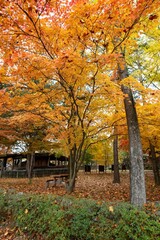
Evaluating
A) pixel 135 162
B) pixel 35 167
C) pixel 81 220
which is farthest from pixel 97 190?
pixel 35 167

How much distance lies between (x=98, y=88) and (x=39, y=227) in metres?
3.65

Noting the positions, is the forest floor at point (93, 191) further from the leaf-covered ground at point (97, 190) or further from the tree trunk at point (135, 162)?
the tree trunk at point (135, 162)

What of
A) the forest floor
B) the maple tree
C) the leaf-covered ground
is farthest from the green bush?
the maple tree

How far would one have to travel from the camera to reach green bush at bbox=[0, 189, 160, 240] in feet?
8.73

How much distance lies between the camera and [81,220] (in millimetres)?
3053

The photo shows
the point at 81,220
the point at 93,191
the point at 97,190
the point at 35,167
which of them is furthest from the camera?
the point at 35,167

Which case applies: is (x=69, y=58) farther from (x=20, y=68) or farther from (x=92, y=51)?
(x=20, y=68)

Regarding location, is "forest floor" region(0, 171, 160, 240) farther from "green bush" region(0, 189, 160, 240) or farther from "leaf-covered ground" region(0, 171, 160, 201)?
"green bush" region(0, 189, 160, 240)

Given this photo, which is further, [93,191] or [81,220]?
[93,191]

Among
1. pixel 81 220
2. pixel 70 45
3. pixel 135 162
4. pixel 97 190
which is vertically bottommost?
pixel 97 190

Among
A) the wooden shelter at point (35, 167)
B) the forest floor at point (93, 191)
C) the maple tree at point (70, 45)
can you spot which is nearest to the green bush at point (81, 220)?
the forest floor at point (93, 191)

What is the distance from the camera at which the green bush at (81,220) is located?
2.66 metres

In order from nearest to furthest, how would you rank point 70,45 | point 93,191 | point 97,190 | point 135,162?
point 70,45, point 135,162, point 93,191, point 97,190

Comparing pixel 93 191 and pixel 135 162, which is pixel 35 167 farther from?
pixel 135 162
